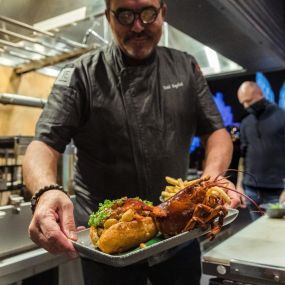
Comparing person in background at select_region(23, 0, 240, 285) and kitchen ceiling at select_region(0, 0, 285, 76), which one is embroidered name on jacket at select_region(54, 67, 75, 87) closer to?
person in background at select_region(23, 0, 240, 285)

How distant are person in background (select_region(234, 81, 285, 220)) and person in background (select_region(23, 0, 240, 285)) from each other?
267cm

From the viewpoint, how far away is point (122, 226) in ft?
3.04

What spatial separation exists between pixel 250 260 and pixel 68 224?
743 millimetres

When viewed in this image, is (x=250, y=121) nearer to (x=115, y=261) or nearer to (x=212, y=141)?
(x=212, y=141)

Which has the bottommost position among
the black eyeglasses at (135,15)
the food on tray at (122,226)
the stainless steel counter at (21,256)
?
the stainless steel counter at (21,256)

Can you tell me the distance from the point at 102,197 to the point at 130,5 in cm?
73

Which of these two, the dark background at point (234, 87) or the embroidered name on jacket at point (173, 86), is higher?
the dark background at point (234, 87)

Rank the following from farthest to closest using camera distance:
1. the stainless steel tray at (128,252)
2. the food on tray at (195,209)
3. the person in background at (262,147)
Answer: the person in background at (262,147) → the food on tray at (195,209) → the stainless steel tray at (128,252)

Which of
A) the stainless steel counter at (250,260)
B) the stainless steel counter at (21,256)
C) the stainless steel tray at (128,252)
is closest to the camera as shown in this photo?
the stainless steel tray at (128,252)

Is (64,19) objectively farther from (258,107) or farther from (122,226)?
(258,107)

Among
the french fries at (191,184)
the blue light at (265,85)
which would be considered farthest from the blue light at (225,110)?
the french fries at (191,184)

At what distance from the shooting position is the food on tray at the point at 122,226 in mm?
880

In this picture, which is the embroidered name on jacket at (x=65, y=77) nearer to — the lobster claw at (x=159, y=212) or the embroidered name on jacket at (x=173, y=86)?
the embroidered name on jacket at (x=173, y=86)

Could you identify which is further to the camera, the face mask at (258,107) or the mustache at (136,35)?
the face mask at (258,107)
